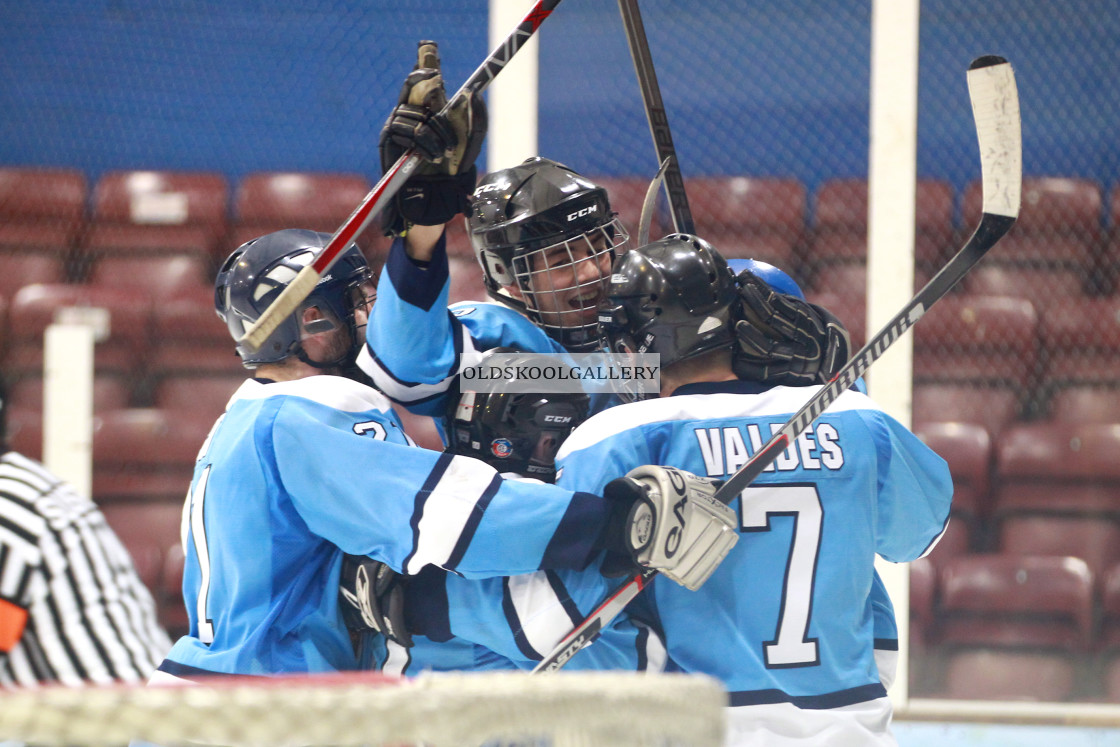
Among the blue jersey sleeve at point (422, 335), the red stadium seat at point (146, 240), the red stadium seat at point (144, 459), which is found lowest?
the red stadium seat at point (144, 459)

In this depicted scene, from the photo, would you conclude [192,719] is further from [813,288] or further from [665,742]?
[813,288]

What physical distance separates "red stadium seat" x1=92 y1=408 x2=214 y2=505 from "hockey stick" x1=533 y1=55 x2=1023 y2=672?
2.89 meters

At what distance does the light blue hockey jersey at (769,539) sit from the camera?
163cm

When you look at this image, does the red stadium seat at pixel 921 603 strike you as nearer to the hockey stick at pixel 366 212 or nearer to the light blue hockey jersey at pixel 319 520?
the light blue hockey jersey at pixel 319 520

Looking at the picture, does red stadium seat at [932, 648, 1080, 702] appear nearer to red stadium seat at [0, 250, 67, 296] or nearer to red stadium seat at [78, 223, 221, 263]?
red stadium seat at [78, 223, 221, 263]

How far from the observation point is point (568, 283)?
2.02 meters

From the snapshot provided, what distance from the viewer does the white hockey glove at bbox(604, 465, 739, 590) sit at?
1.52m

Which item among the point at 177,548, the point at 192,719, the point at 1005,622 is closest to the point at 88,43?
the point at 177,548

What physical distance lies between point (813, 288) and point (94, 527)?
9.71ft

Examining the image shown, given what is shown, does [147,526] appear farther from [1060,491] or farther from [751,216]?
[1060,491]

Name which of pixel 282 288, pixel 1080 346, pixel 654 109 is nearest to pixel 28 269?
pixel 282 288

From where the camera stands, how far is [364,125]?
4453 mm

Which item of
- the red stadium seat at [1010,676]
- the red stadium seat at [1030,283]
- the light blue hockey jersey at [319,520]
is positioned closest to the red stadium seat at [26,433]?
the light blue hockey jersey at [319,520]

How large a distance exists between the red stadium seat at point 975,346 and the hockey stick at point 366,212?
2.71 metres
